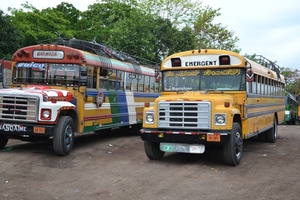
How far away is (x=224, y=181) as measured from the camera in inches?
262

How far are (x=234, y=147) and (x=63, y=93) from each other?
13.5 ft

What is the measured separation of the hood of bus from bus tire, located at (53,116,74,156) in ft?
1.65

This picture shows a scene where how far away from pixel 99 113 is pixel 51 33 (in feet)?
59.2

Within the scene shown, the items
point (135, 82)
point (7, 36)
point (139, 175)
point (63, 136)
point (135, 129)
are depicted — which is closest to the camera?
point (139, 175)

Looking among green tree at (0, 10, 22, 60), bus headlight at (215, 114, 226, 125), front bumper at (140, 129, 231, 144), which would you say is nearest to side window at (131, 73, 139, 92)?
front bumper at (140, 129, 231, 144)

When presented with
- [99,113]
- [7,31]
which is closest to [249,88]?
[99,113]

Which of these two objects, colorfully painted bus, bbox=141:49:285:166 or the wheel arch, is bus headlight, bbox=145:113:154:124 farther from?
the wheel arch

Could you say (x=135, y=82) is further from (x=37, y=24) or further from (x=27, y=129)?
(x=37, y=24)

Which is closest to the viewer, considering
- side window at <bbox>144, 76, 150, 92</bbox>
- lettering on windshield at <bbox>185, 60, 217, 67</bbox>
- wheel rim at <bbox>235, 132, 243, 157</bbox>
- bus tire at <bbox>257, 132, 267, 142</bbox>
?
wheel rim at <bbox>235, 132, 243, 157</bbox>

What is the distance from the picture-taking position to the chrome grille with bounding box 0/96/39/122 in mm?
8359

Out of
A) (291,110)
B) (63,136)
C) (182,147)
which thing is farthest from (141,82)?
(291,110)

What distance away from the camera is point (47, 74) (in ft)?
31.6

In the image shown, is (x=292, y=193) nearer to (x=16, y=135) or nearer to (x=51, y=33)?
(x=16, y=135)

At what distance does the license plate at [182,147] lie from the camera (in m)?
7.67
